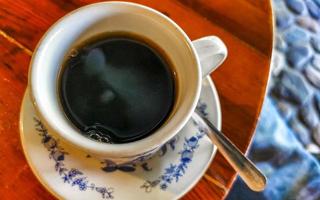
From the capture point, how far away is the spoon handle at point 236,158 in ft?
1.96

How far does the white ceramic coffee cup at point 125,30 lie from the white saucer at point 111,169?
5cm

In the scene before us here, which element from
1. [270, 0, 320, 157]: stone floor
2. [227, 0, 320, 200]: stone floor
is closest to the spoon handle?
[227, 0, 320, 200]: stone floor

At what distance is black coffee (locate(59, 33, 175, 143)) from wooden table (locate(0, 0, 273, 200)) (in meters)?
0.10

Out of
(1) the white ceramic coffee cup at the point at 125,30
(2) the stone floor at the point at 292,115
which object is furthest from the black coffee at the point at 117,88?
(2) the stone floor at the point at 292,115

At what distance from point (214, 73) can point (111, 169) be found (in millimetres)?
220

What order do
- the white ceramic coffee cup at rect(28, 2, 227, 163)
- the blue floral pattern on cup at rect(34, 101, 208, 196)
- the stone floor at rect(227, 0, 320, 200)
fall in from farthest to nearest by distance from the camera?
the stone floor at rect(227, 0, 320, 200), the blue floral pattern on cup at rect(34, 101, 208, 196), the white ceramic coffee cup at rect(28, 2, 227, 163)

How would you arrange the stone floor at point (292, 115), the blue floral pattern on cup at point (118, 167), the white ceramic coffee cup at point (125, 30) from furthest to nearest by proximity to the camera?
the stone floor at point (292, 115), the blue floral pattern on cup at point (118, 167), the white ceramic coffee cup at point (125, 30)

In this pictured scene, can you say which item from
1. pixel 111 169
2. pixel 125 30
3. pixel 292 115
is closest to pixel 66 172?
pixel 111 169

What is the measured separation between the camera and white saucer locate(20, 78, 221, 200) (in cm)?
63

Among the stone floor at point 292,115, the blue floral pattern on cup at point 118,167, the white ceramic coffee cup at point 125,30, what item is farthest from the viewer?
the stone floor at point 292,115

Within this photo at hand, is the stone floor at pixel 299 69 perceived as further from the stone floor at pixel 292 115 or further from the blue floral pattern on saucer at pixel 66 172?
the blue floral pattern on saucer at pixel 66 172

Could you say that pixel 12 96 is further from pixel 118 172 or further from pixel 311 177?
pixel 311 177

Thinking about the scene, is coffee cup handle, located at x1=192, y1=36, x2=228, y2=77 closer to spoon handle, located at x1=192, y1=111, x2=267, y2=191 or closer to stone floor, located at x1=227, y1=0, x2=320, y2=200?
spoon handle, located at x1=192, y1=111, x2=267, y2=191

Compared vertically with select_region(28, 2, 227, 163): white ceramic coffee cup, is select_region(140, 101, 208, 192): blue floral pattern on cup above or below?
below
